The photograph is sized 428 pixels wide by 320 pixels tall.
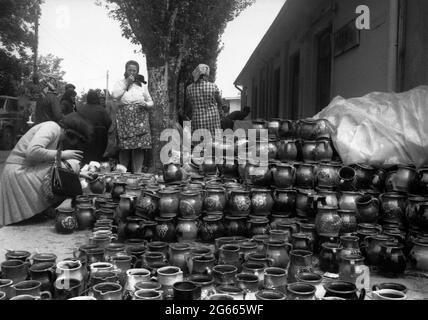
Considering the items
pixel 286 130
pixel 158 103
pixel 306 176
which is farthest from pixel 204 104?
pixel 306 176

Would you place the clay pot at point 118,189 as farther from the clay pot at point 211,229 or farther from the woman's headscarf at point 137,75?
the woman's headscarf at point 137,75

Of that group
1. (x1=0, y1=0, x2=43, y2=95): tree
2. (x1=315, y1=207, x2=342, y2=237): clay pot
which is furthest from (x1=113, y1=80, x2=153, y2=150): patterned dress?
(x1=0, y1=0, x2=43, y2=95): tree

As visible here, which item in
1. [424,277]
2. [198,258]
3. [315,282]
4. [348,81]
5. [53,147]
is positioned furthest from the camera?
[348,81]

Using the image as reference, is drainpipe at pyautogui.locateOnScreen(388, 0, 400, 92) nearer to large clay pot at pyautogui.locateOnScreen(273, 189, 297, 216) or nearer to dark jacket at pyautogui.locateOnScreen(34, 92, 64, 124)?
large clay pot at pyautogui.locateOnScreen(273, 189, 297, 216)

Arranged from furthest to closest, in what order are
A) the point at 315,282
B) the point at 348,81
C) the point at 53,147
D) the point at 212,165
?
the point at 348,81 → the point at 212,165 → the point at 53,147 → the point at 315,282

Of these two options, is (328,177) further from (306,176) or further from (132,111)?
(132,111)

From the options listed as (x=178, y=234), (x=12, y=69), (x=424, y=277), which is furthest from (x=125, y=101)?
(x=12, y=69)

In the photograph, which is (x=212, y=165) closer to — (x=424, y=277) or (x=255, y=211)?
(x=255, y=211)

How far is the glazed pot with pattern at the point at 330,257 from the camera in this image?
3.40 m

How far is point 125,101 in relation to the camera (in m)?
6.57

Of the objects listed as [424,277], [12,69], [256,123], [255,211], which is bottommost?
[424,277]

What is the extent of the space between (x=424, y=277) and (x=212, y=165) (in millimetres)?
2588

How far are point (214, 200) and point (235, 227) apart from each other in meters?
0.31

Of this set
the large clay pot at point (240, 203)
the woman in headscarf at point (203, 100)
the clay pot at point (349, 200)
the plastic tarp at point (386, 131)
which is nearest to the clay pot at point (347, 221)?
the clay pot at point (349, 200)
